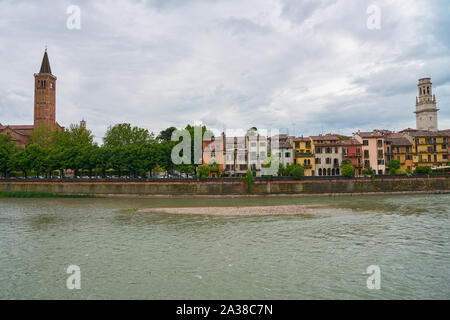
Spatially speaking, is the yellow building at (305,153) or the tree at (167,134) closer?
the yellow building at (305,153)

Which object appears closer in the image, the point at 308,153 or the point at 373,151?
the point at 308,153

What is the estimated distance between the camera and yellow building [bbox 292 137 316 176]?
6775 cm

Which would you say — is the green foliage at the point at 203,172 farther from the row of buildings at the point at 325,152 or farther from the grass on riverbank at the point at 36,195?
the grass on riverbank at the point at 36,195

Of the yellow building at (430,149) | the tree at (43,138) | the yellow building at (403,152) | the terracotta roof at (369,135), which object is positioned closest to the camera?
the terracotta roof at (369,135)

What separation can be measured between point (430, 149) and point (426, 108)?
40593 millimetres

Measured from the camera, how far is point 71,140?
77.1 meters

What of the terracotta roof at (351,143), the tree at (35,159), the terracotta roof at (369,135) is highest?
the terracotta roof at (369,135)

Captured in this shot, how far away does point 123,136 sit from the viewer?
77188 mm

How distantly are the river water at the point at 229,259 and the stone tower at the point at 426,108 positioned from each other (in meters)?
96.8

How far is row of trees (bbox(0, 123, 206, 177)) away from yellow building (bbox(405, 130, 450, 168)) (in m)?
53.5

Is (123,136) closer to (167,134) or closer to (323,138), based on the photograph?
(167,134)

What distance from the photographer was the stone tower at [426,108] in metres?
104

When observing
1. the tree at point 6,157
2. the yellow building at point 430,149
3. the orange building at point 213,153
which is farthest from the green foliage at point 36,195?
the yellow building at point 430,149

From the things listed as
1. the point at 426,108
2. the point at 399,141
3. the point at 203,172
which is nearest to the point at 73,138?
the point at 203,172
